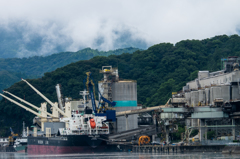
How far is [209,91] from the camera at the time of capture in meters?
116

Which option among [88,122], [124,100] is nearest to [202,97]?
[124,100]

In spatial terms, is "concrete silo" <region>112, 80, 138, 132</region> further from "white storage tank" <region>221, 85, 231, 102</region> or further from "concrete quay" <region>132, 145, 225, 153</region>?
"white storage tank" <region>221, 85, 231, 102</region>

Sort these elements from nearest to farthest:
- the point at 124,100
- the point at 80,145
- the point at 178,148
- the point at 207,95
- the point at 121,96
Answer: the point at 178,148 < the point at 80,145 < the point at 207,95 < the point at 124,100 < the point at 121,96

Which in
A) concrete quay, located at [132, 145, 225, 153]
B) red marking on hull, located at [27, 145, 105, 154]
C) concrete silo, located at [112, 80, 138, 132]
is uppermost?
concrete silo, located at [112, 80, 138, 132]

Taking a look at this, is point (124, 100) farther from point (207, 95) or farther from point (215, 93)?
point (215, 93)

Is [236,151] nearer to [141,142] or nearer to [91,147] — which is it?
[141,142]

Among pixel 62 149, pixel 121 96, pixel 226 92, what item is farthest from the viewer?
pixel 121 96

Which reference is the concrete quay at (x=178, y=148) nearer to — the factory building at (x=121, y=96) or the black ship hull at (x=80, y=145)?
the black ship hull at (x=80, y=145)

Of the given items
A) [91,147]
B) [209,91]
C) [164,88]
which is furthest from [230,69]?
[164,88]

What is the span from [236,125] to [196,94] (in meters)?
31.9

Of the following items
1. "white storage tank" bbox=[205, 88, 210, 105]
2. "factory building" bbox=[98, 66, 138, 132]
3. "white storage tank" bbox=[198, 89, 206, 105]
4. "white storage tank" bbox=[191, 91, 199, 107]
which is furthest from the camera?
"factory building" bbox=[98, 66, 138, 132]

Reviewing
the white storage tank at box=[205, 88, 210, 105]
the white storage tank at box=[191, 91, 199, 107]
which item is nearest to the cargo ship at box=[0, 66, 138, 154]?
the white storage tank at box=[191, 91, 199, 107]

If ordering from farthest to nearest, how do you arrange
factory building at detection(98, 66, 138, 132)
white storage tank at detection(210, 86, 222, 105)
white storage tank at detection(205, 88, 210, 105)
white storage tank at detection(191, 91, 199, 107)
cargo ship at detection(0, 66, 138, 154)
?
factory building at detection(98, 66, 138, 132), white storage tank at detection(191, 91, 199, 107), white storage tank at detection(205, 88, 210, 105), white storage tank at detection(210, 86, 222, 105), cargo ship at detection(0, 66, 138, 154)

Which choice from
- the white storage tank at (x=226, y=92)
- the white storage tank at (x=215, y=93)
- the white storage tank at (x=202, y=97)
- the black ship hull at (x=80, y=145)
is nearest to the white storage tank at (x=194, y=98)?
the white storage tank at (x=202, y=97)
